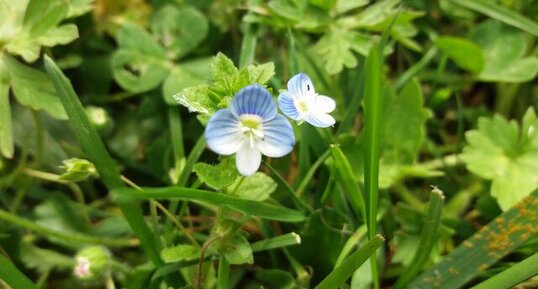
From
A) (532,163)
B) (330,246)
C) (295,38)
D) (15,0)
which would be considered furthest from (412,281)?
(15,0)

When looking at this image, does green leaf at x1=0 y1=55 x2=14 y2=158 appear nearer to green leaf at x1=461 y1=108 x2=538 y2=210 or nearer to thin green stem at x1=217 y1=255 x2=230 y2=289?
thin green stem at x1=217 y1=255 x2=230 y2=289

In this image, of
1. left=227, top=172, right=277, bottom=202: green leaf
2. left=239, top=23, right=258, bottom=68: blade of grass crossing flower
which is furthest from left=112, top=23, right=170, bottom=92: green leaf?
left=227, top=172, right=277, bottom=202: green leaf

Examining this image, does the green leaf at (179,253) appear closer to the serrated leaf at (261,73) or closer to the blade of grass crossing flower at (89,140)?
the blade of grass crossing flower at (89,140)

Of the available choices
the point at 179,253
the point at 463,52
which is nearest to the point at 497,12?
the point at 463,52

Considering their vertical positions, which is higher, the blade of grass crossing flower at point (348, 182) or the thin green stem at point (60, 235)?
the blade of grass crossing flower at point (348, 182)

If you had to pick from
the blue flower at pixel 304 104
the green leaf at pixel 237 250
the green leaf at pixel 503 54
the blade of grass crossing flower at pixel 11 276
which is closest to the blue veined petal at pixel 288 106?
the blue flower at pixel 304 104

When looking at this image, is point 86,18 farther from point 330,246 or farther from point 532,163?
point 532,163
